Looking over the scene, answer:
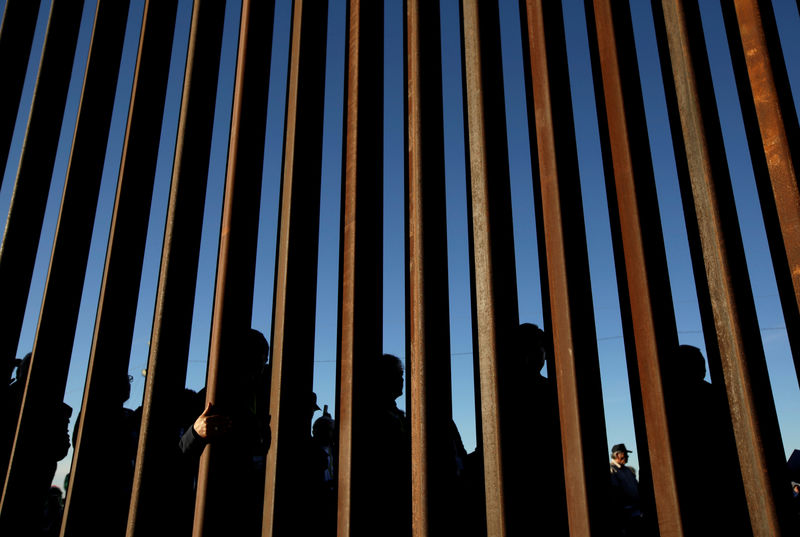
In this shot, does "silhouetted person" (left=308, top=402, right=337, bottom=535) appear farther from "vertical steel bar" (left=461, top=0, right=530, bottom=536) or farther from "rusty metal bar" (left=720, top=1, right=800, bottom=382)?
"rusty metal bar" (left=720, top=1, right=800, bottom=382)

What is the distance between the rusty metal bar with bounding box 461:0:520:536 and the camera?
1362 millimetres

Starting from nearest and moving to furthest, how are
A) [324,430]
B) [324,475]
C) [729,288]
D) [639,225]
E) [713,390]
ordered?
1. [729,288]
2. [639,225]
3. [713,390]
4. [324,475]
5. [324,430]

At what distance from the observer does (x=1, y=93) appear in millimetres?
2299

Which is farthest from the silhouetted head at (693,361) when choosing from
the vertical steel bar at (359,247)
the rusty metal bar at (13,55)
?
the rusty metal bar at (13,55)

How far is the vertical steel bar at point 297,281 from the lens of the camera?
149 centimetres

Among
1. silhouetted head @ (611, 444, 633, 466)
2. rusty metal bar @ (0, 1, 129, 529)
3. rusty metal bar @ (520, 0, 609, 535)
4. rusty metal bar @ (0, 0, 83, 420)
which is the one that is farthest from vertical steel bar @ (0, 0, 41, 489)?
silhouetted head @ (611, 444, 633, 466)

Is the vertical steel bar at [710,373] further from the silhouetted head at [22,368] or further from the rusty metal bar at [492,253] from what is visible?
the silhouetted head at [22,368]

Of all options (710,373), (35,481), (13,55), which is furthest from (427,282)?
(13,55)

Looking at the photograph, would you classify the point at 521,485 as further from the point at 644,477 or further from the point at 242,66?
the point at 242,66

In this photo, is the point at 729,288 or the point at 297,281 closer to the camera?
the point at 729,288

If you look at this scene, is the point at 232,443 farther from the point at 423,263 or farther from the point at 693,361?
the point at 693,361

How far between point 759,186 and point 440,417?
1.12m

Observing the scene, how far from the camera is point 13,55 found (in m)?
2.38

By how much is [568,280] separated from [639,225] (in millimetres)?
232
